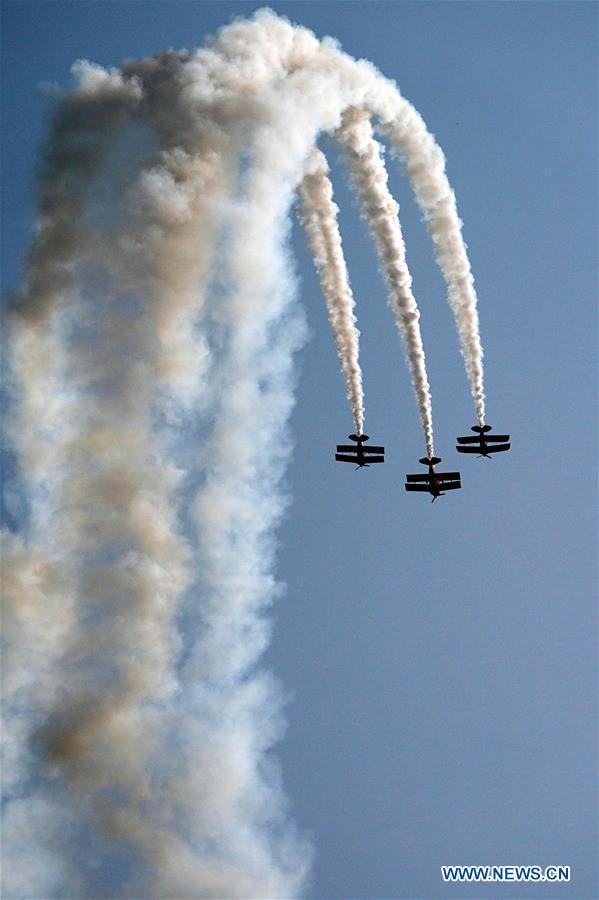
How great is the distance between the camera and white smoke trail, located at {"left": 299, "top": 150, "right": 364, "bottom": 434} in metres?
61.5

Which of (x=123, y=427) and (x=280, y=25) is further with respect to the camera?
(x=123, y=427)

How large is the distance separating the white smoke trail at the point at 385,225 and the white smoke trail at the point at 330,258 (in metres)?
1.09

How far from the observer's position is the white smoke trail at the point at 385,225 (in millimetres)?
60812

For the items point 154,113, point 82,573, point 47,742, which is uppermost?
point 154,113

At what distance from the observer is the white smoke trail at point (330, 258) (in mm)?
61531

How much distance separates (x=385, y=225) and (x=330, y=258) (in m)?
2.20

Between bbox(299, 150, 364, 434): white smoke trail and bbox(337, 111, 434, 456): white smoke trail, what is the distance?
3.59 ft

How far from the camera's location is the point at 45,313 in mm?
64688

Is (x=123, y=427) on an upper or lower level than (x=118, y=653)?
upper

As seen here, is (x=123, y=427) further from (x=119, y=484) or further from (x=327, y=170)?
(x=327, y=170)

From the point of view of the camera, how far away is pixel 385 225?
201 feet

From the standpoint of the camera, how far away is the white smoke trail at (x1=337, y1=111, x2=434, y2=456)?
60812 mm

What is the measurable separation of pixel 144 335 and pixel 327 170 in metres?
8.82

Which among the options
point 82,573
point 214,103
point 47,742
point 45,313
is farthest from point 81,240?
point 47,742
